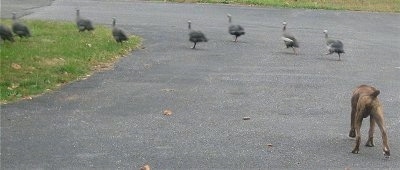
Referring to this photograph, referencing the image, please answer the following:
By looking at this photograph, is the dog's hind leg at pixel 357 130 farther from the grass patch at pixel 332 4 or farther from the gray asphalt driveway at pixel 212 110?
the grass patch at pixel 332 4

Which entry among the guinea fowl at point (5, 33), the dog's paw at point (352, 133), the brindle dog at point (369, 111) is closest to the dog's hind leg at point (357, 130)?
the brindle dog at point (369, 111)

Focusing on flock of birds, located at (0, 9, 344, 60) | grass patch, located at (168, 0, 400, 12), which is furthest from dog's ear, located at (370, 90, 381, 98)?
grass patch, located at (168, 0, 400, 12)

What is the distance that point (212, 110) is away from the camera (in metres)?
10.4

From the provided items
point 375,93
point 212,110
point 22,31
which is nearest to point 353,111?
point 375,93

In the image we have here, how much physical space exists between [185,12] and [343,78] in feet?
39.0

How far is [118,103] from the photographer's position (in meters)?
10.7

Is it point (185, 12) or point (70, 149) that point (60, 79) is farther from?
point (185, 12)

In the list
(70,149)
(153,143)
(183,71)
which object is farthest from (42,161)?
(183,71)

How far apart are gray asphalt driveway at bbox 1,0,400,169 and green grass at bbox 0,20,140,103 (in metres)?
0.38

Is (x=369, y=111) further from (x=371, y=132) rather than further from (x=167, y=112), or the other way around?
(x=167, y=112)

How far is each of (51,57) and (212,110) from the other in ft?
15.3

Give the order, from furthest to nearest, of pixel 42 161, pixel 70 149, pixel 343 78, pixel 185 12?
1. pixel 185 12
2. pixel 343 78
3. pixel 70 149
4. pixel 42 161

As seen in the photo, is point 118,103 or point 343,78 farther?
point 343,78

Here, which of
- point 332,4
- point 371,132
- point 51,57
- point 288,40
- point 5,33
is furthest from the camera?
point 332,4
